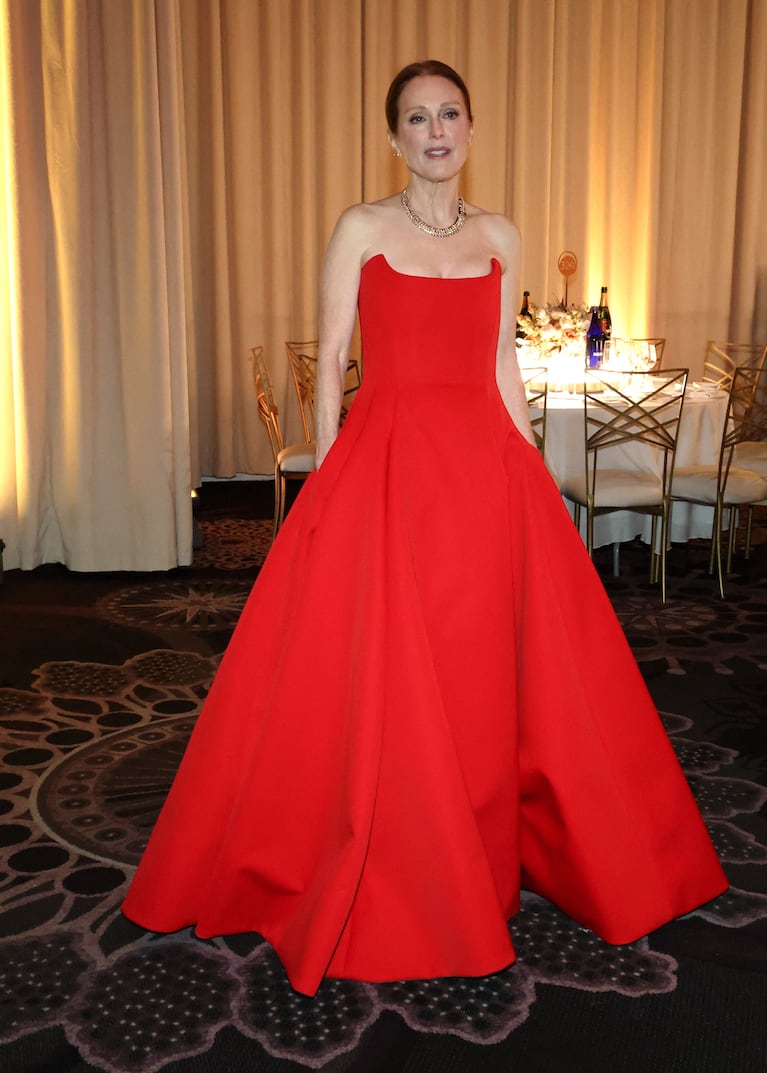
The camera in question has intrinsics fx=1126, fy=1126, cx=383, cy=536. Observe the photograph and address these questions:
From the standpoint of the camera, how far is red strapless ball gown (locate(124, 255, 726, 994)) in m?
2.21

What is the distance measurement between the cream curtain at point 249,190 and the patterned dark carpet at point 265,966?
1.78 metres

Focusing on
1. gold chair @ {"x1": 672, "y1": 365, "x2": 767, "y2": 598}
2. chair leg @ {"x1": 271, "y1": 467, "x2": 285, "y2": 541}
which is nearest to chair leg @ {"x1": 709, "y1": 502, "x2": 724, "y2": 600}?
gold chair @ {"x1": 672, "y1": 365, "x2": 767, "y2": 598}

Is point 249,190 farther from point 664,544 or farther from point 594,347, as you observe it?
point 664,544

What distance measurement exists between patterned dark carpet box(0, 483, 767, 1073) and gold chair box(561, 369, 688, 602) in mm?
1340

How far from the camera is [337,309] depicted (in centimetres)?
243

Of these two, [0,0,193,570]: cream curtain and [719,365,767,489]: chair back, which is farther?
[719,365,767,489]: chair back

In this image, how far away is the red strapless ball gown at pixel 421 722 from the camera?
2213mm

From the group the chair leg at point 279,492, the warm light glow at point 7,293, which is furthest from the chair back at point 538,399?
the warm light glow at point 7,293

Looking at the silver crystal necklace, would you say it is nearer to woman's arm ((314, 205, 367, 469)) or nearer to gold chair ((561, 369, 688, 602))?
woman's arm ((314, 205, 367, 469))

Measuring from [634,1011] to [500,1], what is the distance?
7.70 m

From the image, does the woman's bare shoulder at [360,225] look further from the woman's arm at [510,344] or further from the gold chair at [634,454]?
the gold chair at [634,454]

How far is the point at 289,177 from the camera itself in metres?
8.06

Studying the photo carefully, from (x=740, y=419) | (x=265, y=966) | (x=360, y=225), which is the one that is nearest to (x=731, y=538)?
(x=740, y=419)

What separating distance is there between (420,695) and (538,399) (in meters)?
3.41
